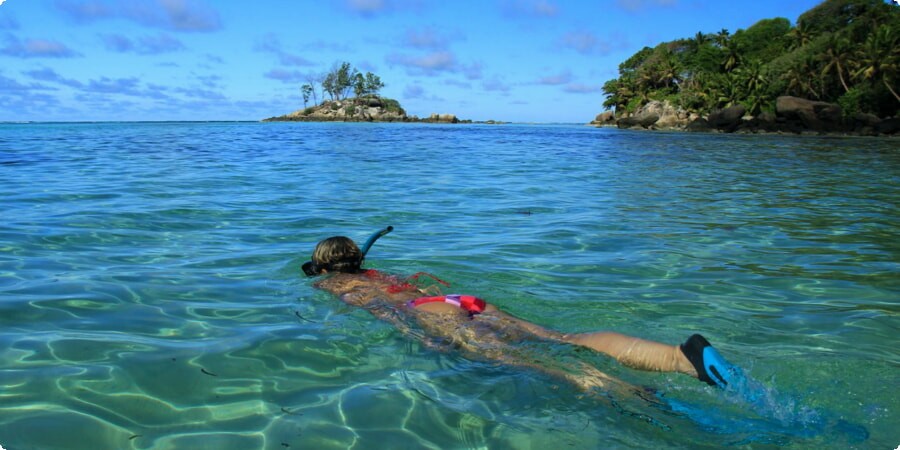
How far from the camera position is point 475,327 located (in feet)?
12.9

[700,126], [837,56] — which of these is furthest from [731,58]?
[837,56]

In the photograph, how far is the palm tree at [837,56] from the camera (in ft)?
176

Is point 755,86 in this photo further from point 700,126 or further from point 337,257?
point 337,257

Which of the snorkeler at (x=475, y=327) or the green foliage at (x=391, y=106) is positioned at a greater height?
the green foliage at (x=391, y=106)

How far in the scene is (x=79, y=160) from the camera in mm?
17047

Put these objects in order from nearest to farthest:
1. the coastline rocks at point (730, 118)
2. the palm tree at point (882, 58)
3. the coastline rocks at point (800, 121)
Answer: the coastline rocks at point (800, 121) → the palm tree at point (882, 58) → the coastline rocks at point (730, 118)

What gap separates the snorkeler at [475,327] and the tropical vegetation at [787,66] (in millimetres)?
56036

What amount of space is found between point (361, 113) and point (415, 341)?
416ft

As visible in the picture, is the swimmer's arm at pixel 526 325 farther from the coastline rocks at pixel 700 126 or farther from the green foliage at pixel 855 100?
the coastline rocks at pixel 700 126

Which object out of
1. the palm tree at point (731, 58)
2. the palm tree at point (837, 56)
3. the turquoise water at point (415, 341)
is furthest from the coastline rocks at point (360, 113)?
the turquoise water at point (415, 341)

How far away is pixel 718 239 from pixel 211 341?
19.8 feet

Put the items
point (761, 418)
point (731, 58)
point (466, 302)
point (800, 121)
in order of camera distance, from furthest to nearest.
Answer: point (731, 58), point (800, 121), point (466, 302), point (761, 418)

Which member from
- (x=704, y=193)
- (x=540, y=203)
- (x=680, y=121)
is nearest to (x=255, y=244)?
(x=540, y=203)

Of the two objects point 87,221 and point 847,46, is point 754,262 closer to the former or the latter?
point 87,221
